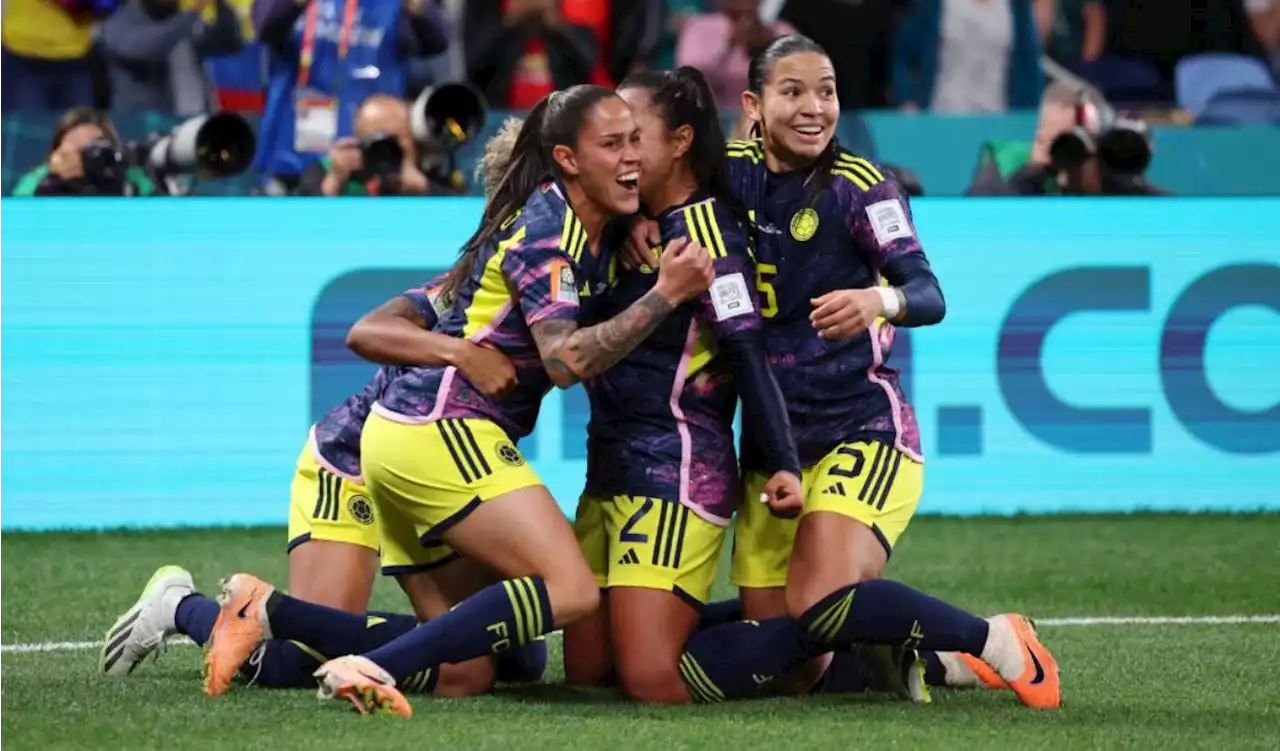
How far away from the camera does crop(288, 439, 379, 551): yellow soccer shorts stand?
6.09 metres

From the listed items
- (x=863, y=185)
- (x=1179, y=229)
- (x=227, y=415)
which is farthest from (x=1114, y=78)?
(x=863, y=185)

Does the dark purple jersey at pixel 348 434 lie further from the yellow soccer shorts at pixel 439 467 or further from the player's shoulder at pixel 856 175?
the player's shoulder at pixel 856 175

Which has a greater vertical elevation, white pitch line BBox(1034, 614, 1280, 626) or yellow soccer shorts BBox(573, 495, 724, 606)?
yellow soccer shorts BBox(573, 495, 724, 606)

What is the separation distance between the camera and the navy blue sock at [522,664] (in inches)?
235

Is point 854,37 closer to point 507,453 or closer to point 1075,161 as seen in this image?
point 1075,161

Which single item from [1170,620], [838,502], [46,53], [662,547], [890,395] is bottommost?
[1170,620]

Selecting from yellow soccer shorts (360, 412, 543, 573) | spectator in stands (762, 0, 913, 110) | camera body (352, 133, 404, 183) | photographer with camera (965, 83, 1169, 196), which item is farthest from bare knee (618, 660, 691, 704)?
spectator in stands (762, 0, 913, 110)

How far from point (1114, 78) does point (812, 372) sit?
25.3 ft

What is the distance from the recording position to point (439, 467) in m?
5.39

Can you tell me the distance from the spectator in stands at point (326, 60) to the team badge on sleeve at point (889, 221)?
199 inches

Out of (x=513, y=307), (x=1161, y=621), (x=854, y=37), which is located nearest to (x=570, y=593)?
(x=513, y=307)

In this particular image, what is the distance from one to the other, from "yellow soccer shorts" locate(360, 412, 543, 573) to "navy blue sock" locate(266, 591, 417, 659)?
321mm

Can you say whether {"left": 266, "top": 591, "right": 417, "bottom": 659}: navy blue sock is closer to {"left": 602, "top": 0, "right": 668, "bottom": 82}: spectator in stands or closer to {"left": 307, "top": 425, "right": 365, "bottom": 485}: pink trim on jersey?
{"left": 307, "top": 425, "right": 365, "bottom": 485}: pink trim on jersey

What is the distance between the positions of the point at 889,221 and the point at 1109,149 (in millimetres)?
4577
